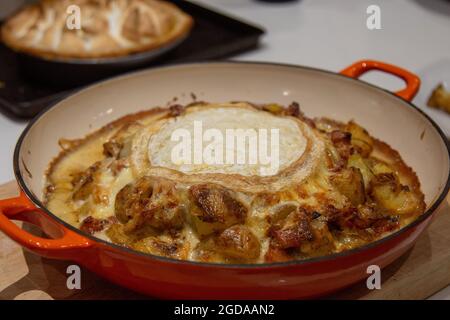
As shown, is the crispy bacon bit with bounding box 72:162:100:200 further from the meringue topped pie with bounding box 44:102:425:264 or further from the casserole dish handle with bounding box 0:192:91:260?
the casserole dish handle with bounding box 0:192:91:260

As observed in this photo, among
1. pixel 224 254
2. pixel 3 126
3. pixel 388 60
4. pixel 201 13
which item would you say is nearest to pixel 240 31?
pixel 201 13

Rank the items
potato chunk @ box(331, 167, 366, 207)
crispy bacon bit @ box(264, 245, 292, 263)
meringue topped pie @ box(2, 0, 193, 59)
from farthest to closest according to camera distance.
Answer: meringue topped pie @ box(2, 0, 193, 59) < potato chunk @ box(331, 167, 366, 207) < crispy bacon bit @ box(264, 245, 292, 263)

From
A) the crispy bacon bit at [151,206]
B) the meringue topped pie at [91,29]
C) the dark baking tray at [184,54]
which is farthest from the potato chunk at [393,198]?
the meringue topped pie at [91,29]

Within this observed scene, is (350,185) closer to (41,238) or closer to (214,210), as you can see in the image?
(214,210)

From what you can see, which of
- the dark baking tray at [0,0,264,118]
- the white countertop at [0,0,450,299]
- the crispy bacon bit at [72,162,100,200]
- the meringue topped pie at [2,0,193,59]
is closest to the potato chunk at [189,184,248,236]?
the crispy bacon bit at [72,162,100,200]

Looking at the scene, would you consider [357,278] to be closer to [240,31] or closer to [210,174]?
[210,174]

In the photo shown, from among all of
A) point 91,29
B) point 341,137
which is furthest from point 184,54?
point 341,137
